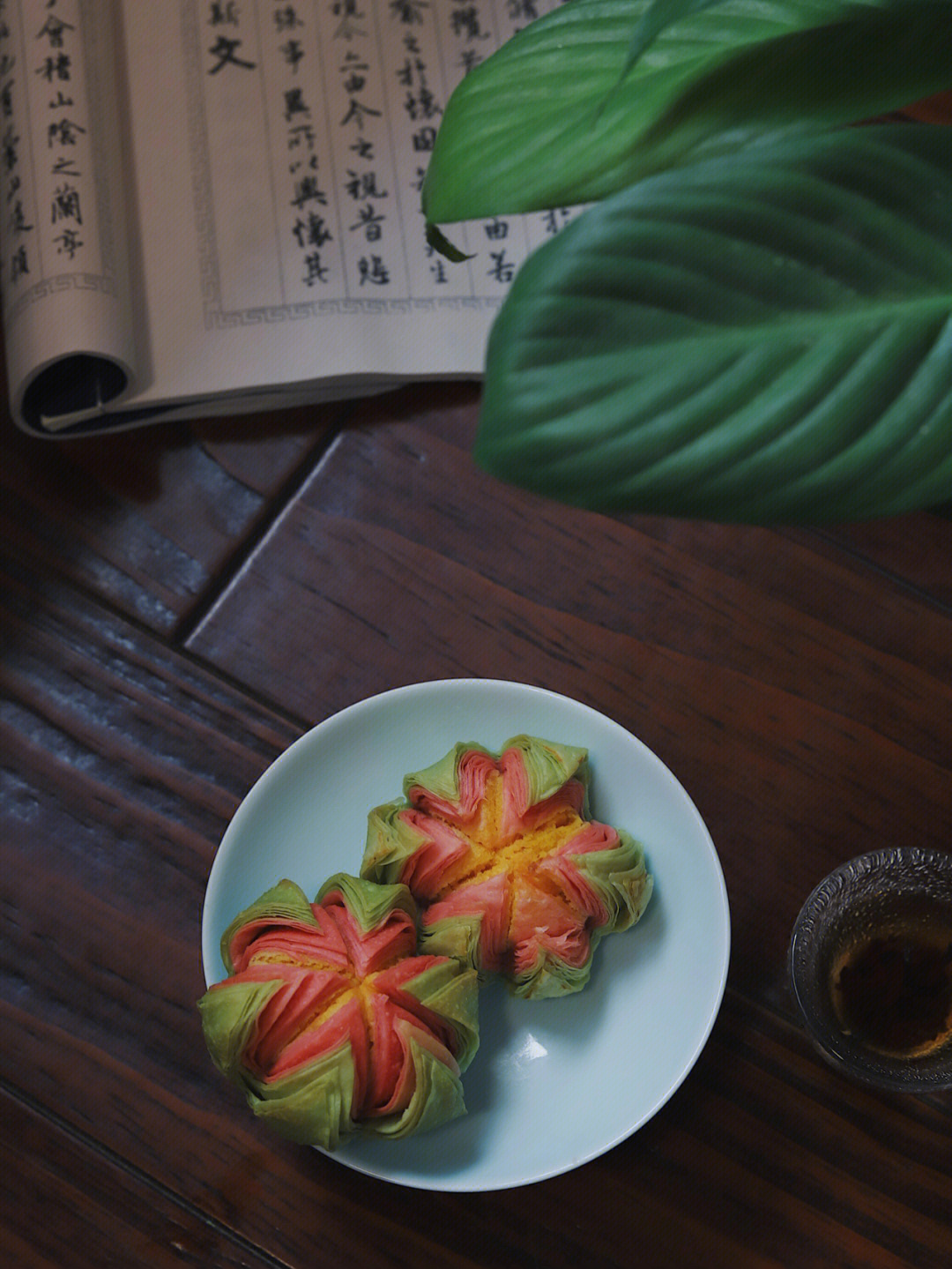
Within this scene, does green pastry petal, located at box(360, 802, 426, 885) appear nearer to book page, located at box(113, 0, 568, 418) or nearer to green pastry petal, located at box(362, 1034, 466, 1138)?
green pastry petal, located at box(362, 1034, 466, 1138)

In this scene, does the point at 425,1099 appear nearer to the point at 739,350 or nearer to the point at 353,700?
the point at 353,700

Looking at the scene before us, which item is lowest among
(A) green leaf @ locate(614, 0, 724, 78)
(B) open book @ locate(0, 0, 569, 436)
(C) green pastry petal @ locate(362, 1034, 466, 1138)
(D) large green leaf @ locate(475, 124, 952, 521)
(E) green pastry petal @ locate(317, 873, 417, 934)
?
(C) green pastry petal @ locate(362, 1034, 466, 1138)

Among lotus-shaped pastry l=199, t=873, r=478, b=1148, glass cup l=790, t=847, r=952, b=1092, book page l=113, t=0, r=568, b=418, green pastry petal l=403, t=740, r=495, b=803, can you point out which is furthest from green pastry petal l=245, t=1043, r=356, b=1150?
book page l=113, t=0, r=568, b=418

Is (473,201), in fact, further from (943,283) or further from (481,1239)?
(481,1239)

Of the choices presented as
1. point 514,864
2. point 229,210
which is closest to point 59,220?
point 229,210

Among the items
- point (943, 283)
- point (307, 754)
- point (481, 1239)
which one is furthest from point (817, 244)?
point (481, 1239)

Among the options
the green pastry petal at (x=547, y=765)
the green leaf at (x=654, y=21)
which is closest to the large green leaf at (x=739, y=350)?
the green leaf at (x=654, y=21)
